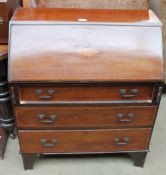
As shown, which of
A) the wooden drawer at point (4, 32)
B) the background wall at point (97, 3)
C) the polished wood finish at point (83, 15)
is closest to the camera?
the polished wood finish at point (83, 15)

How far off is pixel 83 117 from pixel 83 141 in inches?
7.8

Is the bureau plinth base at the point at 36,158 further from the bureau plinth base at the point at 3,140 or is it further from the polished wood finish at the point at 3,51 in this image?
the polished wood finish at the point at 3,51

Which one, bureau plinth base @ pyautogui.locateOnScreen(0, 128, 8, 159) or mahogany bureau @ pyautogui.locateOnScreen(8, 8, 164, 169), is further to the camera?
bureau plinth base @ pyautogui.locateOnScreen(0, 128, 8, 159)

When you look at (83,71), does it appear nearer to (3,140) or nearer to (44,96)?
(44,96)

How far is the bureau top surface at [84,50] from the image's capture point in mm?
1256

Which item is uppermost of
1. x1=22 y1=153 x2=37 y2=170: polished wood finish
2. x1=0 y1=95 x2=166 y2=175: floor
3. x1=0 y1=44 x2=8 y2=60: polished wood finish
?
x1=0 y1=44 x2=8 y2=60: polished wood finish

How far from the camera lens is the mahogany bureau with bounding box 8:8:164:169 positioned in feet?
4.14

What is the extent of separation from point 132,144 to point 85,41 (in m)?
0.71

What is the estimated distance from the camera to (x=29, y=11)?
1467 mm

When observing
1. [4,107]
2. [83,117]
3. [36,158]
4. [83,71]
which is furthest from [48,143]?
[83,71]

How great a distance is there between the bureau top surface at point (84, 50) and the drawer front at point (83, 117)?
0.68ft

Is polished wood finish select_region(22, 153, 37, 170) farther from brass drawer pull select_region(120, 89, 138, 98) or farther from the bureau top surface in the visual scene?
brass drawer pull select_region(120, 89, 138, 98)

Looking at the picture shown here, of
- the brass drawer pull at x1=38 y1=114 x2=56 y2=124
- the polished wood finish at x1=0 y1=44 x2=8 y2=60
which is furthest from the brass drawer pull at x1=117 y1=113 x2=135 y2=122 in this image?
the polished wood finish at x1=0 y1=44 x2=8 y2=60

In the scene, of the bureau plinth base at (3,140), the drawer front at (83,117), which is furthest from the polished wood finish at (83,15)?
the bureau plinth base at (3,140)
